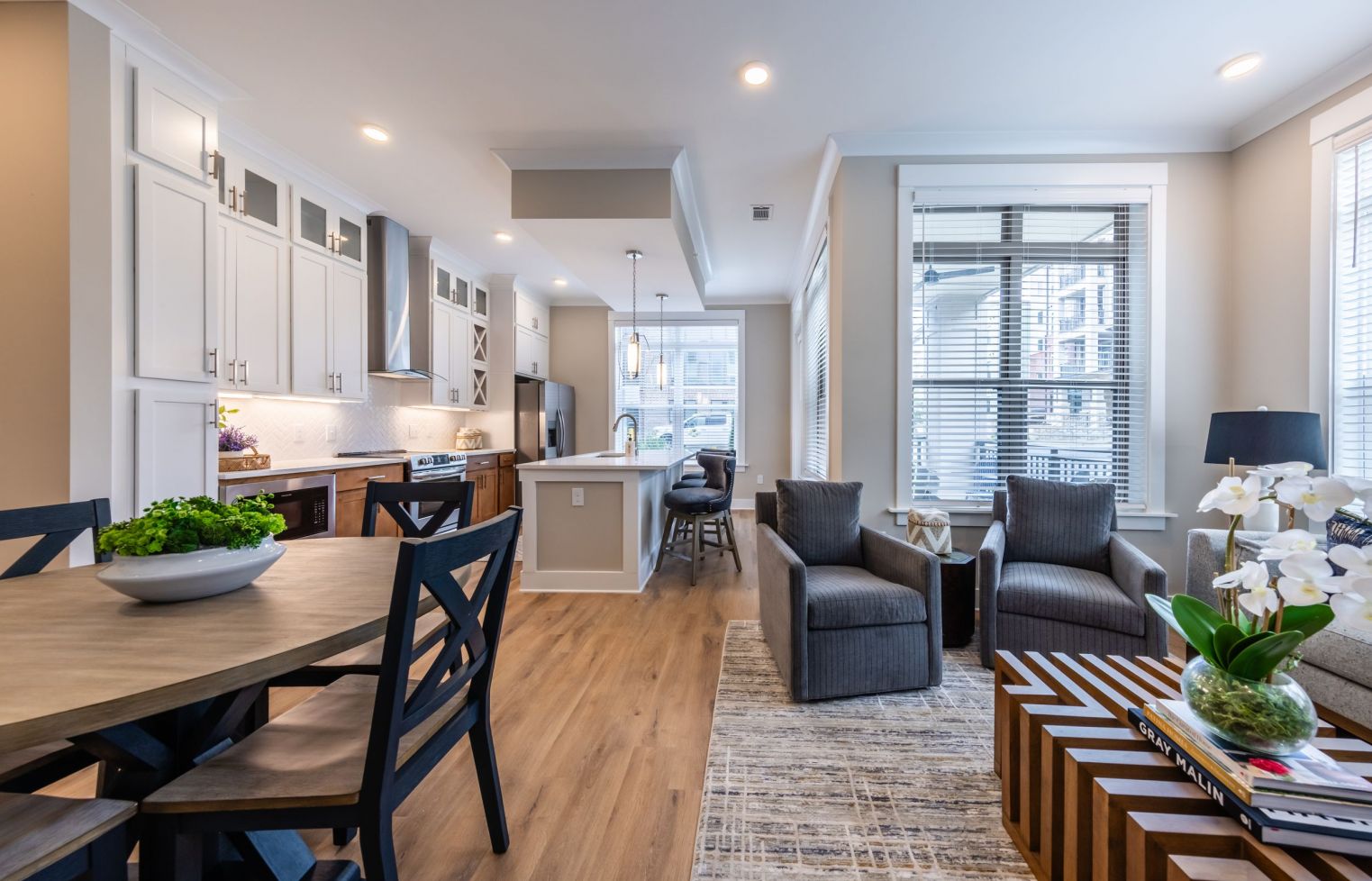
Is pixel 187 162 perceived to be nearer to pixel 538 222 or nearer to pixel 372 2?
pixel 372 2

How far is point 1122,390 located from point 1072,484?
962mm

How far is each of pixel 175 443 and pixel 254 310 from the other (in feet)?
3.82

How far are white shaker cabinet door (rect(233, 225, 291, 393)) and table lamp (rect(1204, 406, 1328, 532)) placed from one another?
5.35 metres

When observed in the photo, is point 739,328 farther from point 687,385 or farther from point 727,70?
point 727,70

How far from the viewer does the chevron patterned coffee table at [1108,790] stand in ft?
2.79

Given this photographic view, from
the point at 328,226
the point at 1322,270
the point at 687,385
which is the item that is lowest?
the point at 687,385

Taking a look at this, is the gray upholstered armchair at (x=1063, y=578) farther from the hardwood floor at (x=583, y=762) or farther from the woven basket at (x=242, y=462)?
the woven basket at (x=242, y=462)

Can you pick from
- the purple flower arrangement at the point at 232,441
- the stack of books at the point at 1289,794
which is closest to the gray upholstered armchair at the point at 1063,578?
the stack of books at the point at 1289,794

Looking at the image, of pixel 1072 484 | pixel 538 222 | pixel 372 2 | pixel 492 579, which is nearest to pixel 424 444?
pixel 538 222

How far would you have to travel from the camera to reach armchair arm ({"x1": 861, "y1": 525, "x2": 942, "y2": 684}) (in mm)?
2193

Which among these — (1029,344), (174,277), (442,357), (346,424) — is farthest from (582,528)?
(1029,344)

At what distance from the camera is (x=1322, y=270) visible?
8.69 ft

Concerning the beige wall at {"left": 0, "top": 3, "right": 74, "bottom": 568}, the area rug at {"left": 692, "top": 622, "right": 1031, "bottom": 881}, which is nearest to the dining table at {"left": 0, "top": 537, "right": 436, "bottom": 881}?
the area rug at {"left": 692, "top": 622, "right": 1031, "bottom": 881}

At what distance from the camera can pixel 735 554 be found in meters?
4.21
